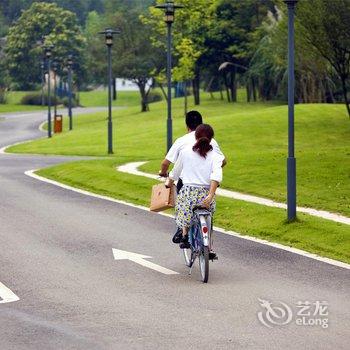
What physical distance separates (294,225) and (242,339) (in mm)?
9209

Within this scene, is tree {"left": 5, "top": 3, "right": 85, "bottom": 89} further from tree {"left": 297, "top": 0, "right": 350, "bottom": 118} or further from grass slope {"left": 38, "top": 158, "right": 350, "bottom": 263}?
grass slope {"left": 38, "top": 158, "right": 350, "bottom": 263}

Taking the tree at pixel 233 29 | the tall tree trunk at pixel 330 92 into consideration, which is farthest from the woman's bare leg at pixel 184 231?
the tree at pixel 233 29

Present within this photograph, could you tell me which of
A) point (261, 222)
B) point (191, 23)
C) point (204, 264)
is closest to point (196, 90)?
point (191, 23)

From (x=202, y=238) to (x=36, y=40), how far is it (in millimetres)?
139679

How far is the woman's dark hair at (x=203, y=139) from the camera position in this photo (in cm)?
1461

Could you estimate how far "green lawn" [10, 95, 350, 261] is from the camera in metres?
19.6

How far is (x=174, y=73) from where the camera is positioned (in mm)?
86312

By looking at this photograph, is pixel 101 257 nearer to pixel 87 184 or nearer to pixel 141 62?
pixel 87 184

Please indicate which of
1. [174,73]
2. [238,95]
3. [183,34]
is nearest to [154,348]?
[174,73]

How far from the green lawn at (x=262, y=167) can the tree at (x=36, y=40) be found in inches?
3308

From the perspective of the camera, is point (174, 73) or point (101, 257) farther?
point (174, 73)

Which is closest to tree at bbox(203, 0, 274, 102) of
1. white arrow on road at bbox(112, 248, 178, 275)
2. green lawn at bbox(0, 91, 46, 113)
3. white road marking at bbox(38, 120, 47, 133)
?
white road marking at bbox(38, 120, 47, 133)

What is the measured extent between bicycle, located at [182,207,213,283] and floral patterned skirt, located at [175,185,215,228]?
0.27 ft

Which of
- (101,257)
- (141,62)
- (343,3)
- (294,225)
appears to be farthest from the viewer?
(141,62)
